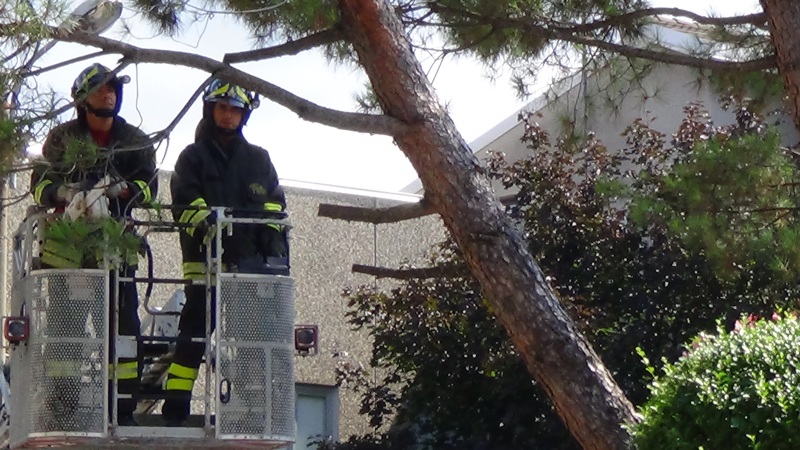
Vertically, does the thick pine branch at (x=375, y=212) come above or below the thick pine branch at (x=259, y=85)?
below

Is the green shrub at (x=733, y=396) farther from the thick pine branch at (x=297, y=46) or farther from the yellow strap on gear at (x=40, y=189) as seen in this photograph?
the thick pine branch at (x=297, y=46)

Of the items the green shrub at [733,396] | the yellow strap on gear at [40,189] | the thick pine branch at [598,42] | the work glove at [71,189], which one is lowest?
the green shrub at [733,396]

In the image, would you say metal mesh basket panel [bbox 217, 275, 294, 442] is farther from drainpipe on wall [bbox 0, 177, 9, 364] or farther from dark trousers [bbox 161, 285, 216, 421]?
drainpipe on wall [bbox 0, 177, 9, 364]

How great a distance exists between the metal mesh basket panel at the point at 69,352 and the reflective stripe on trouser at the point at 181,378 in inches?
17.7

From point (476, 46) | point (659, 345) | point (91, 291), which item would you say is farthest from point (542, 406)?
point (91, 291)


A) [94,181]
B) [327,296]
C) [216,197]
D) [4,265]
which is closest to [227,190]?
[216,197]

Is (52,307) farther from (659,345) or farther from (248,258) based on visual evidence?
(659,345)

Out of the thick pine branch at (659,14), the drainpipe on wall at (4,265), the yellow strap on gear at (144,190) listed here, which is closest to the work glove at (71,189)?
the yellow strap on gear at (144,190)

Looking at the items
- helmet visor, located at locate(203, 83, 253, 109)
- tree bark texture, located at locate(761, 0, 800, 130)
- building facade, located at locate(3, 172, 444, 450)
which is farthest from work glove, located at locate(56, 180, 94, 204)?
building facade, located at locate(3, 172, 444, 450)

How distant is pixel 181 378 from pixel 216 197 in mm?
937

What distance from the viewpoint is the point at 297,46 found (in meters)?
9.25

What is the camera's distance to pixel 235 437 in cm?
833

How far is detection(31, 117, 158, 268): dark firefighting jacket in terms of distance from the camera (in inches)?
301

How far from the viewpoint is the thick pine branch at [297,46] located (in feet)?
29.8
